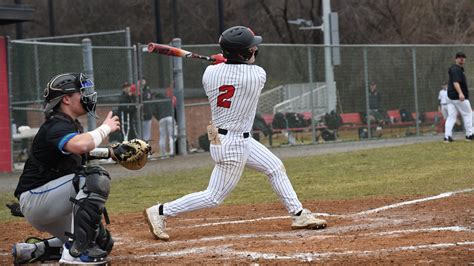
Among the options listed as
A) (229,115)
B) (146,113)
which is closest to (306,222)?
(229,115)

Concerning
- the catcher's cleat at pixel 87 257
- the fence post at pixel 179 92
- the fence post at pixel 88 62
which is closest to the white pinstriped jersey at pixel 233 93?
the catcher's cleat at pixel 87 257

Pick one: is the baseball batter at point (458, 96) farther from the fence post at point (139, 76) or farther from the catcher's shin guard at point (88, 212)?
the catcher's shin guard at point (88, 212)

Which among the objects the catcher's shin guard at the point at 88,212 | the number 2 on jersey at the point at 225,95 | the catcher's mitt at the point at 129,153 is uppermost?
the number 2 on jersey at the point at 225,95

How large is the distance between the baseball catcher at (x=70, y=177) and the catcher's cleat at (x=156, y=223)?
932 millimetres

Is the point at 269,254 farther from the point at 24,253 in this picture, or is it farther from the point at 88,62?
the point at 88,62

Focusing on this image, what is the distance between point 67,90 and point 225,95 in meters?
1.60

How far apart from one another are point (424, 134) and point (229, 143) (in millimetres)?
16845

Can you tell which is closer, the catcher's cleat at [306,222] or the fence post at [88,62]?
the catcher's cleat at [306,222]

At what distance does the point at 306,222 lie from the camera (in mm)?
7699

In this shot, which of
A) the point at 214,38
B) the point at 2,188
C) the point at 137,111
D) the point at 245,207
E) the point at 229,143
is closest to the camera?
the point at 229,143

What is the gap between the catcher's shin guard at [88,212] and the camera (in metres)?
6.00

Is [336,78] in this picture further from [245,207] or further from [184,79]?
[245,207]

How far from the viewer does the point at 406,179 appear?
12.3m

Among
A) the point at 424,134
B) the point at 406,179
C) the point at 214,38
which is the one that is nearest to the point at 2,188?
the point at 406,179
